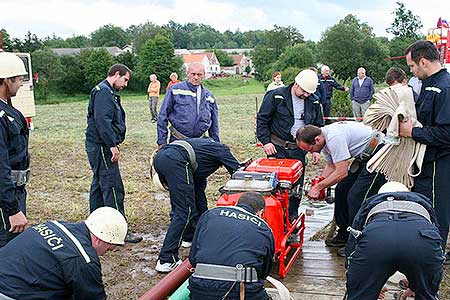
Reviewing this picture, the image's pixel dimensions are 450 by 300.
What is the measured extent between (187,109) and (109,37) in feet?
310

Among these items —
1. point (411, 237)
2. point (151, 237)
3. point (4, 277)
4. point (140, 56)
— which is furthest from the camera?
point (140, 56)

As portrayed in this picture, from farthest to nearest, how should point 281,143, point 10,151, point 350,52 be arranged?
1. point 350,52
2. point 281,143
3. point 10,151

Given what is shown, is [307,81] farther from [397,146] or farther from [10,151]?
[10,151]

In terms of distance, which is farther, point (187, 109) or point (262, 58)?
point (262, 58)

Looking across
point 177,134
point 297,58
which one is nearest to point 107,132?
point 177,134

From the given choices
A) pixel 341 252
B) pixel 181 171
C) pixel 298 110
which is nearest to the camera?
pixel 181 171

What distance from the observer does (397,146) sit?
485cm

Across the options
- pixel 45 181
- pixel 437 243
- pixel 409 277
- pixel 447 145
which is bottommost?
pixel 45 181

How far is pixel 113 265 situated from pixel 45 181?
193 inches

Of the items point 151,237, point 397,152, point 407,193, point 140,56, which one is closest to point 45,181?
point 151,237

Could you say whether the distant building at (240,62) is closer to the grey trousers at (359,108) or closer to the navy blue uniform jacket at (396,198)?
the grey trousers at (359,108)

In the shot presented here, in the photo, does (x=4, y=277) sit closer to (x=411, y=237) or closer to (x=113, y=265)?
(x=411, y=237)

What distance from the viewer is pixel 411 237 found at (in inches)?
126

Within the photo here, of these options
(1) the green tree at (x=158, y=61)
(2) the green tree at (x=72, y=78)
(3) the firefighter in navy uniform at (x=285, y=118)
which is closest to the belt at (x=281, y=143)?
(3) the firefighter in navy uniform at (x=285, y=118)
